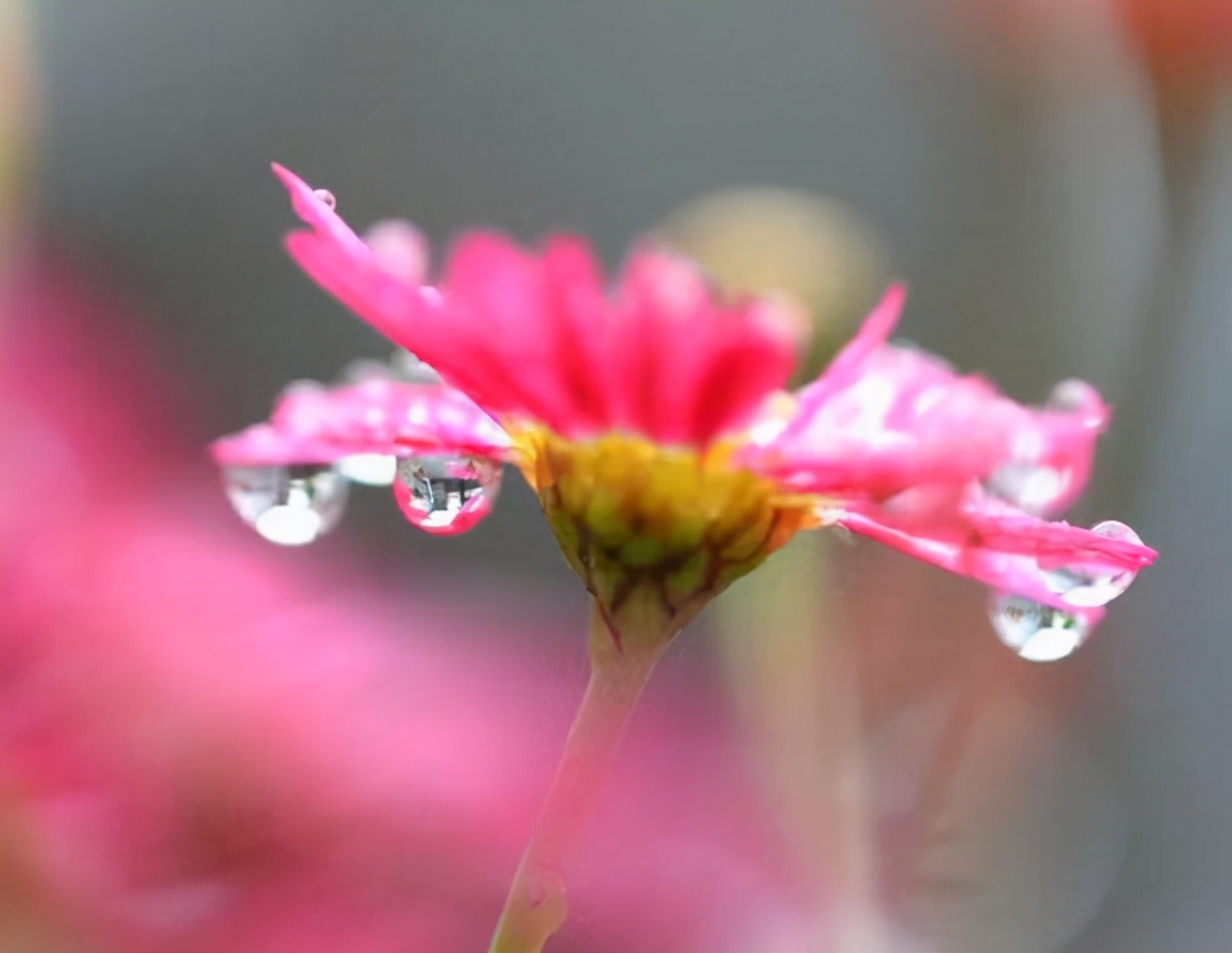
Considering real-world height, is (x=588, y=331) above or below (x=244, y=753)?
above

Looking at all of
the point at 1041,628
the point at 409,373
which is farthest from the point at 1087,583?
the point at 409,373

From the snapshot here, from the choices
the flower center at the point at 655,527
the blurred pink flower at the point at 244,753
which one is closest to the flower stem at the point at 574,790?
the flower center at the point at 655,527

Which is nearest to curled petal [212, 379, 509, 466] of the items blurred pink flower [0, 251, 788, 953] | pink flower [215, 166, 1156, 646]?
pink flower [215, 166, 1156, 646]

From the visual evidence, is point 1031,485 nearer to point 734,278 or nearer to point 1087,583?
point 1087,583

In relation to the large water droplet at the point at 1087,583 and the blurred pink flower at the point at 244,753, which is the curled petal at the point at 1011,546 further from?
the blurred pink flower at the point at 244,753

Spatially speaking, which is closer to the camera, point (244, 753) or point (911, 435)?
point (911, 435)

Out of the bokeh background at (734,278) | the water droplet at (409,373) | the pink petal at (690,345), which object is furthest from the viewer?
the bokeh background at (734,278)

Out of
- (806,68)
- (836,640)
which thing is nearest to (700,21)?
(806,68)
